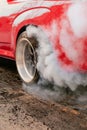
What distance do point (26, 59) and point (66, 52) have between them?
47.4 inches

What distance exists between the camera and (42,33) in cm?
504

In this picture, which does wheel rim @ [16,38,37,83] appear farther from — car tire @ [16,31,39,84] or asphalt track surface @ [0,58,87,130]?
asphalt track surface @ [0,58,87,130]

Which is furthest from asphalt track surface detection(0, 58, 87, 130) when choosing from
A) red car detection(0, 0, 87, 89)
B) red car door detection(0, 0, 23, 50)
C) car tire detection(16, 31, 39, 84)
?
red car door detection(0, 0, 23, 50)

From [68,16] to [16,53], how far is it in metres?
1.48

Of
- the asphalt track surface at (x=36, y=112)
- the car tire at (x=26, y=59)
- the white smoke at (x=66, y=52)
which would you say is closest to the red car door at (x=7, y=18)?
the car tire at (x=26, y=59)

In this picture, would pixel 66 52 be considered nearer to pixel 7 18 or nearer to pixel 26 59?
pixel 26 59

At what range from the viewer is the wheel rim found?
5.61 metres

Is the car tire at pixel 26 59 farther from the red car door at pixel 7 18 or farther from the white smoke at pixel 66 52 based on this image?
the red car door at pixel 7 18

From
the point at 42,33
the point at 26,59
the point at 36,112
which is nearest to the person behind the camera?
the point at 36,112

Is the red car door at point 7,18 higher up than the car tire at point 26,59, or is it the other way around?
the red car door at point 7,18

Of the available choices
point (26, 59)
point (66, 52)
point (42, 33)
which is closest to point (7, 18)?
point (26, 59)

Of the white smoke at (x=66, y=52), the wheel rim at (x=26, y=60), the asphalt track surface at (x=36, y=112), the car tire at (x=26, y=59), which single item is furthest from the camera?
the wheel rim at (x=26, y=60)

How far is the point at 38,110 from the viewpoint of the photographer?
475cm

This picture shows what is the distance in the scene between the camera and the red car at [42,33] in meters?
4.52
